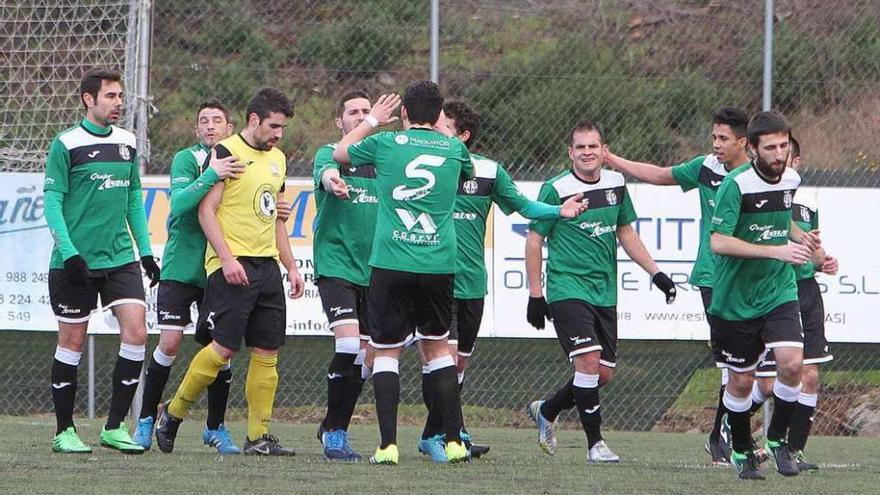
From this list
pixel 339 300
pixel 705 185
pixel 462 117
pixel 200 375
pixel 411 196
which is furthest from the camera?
pixel 462 117

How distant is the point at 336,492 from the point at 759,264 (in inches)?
95.1

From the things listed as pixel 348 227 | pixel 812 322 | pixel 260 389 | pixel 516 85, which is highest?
pixel 516 85

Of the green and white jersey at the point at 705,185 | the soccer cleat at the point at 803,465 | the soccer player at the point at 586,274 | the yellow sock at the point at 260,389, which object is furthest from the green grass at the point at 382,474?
the green and white jersey at the point at 705,185

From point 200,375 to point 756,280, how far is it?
2850 mm

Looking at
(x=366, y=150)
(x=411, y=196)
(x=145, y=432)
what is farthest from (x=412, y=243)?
(x=145, y=432)

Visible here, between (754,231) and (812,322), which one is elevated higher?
(754,231)

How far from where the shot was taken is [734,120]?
26.7 ft

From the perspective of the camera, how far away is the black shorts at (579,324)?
8180 mm

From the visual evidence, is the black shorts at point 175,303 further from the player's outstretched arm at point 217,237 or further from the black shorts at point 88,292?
the player's outstretched arm at point 217,237

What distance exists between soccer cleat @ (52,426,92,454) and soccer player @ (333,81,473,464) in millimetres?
1607

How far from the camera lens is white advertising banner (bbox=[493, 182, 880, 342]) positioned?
11.5 m

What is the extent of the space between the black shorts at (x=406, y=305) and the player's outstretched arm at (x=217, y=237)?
2.54ft

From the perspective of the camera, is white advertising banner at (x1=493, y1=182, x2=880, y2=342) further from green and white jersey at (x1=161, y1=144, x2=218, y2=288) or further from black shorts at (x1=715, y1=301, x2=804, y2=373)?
black shorts at (x1=715, y1=301, x2=804, y2=373)

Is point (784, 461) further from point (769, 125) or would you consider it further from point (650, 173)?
point (650, 173)
